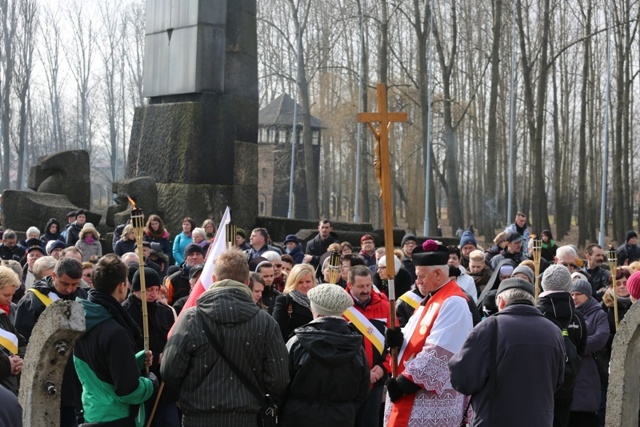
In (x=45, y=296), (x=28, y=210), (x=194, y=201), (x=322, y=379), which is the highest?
(x=194, y=201)

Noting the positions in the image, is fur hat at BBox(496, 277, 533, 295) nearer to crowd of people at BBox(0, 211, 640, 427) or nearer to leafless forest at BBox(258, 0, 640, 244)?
crowd of people at BBox(0, 211, 640, 427)

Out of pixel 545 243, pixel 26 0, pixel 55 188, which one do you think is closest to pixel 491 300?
pixel 545 243

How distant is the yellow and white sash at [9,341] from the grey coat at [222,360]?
1269 millimetres

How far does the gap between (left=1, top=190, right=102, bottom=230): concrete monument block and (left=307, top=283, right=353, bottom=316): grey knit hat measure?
12.0 metres

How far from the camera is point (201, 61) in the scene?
54.0 feet

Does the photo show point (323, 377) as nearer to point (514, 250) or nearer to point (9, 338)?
point (9, 338)

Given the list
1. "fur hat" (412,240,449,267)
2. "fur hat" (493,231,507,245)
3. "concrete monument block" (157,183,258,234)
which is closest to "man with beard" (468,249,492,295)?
"fur hat" (493,231,507,245)

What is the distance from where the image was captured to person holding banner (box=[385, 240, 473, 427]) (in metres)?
5.84

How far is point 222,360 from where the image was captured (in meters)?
5.34

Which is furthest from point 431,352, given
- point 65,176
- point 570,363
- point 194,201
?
point 65,176

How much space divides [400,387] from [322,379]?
52 centimetres

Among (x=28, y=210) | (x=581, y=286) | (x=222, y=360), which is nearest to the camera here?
(x=222, y=360)

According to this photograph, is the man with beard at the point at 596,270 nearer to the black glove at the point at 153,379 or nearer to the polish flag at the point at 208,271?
the polish flag at the point at 208,271

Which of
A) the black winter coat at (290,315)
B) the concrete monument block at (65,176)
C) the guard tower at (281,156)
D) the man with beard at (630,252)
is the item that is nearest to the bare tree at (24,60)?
the guard tower at (281,156)
